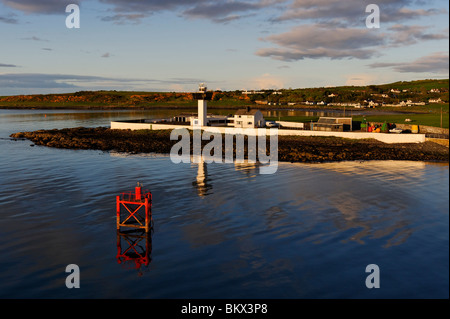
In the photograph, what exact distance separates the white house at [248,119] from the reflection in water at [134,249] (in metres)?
71.5

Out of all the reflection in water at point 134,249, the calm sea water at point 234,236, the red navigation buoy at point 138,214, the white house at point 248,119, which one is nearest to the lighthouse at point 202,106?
the white house at point 248,119

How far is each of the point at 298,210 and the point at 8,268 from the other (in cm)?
2594

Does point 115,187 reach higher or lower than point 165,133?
lower

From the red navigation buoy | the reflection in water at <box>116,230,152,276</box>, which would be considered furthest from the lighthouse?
the reflection in water at <box>116,230,152,276</box>

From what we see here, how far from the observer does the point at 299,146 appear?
3182 inches

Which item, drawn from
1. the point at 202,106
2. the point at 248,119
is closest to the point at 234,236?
the point at 248,119

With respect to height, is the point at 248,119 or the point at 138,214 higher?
the point at 248,119

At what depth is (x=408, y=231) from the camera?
107 feet

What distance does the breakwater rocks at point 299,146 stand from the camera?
69812mm

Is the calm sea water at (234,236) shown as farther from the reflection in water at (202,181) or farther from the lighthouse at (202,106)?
the lighthouse at (202,106)

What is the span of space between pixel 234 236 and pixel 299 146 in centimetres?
5171

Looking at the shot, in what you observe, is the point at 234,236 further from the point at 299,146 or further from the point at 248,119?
the point at 248,119

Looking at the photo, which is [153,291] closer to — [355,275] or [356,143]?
[355,275]
